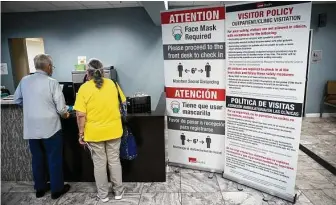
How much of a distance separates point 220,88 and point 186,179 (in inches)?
46.2

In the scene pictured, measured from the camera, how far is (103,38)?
557cm

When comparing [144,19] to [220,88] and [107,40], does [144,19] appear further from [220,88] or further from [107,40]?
[220,88]

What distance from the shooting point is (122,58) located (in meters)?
5.66

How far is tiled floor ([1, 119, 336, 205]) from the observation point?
235 centimetres

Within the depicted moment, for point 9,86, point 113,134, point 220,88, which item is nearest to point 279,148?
point 220,88

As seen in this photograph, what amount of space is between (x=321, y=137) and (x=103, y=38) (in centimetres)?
508

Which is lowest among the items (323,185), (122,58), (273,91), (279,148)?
(323,185)

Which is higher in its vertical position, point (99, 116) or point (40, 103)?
point (40, 103)

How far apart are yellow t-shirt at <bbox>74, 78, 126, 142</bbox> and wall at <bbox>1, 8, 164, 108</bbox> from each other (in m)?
3.57

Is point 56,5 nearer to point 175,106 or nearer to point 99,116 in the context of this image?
point 175,106

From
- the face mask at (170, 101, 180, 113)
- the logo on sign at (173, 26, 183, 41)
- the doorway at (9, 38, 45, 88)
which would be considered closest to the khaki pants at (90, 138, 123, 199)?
the face mask at (170, 101, 180, 113)

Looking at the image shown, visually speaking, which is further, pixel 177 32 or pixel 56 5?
pixel 56 5

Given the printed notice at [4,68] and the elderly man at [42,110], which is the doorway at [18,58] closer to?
the printed notice at [4,68]

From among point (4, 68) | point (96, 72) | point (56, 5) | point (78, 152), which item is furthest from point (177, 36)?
point (4, 68)
